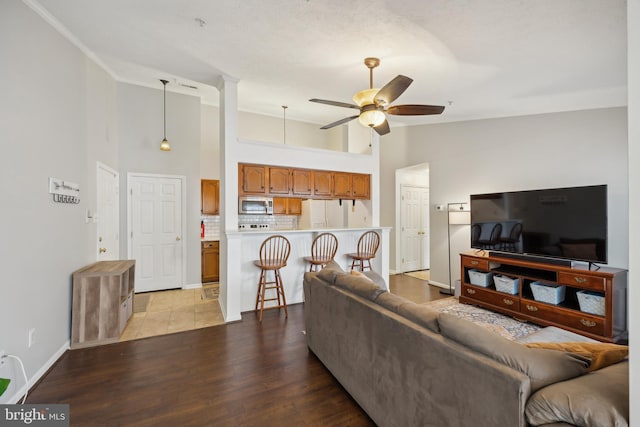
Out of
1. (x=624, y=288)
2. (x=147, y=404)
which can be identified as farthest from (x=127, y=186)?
(x=624, y=288)

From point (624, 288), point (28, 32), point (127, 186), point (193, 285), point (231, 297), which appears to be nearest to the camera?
point (28, 32)

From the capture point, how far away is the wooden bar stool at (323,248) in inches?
172

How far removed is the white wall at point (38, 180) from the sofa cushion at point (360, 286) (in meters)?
2.47

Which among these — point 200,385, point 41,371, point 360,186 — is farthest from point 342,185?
point 41,371

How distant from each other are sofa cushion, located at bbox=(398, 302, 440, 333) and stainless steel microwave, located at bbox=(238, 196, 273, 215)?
479cm

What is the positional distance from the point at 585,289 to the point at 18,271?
5.41 metres

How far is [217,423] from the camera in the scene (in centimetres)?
192

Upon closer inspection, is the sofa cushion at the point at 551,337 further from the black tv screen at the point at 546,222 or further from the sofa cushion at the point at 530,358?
the black tv screen at the point at 546,222

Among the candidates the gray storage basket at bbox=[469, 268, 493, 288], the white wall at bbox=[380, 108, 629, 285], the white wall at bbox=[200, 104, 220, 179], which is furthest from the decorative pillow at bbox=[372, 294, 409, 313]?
the white wall at bbox=[200, 104, 220, 179]

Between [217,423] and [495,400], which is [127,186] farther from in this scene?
[495,400]

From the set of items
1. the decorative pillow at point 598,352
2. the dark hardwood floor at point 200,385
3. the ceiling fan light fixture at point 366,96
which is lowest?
the dark hardwood floor at point 200,385

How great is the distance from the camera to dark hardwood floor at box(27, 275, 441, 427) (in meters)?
1.98

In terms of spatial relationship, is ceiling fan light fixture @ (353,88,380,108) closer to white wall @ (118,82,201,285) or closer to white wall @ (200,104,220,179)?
white wall @ (118,82,201,285)

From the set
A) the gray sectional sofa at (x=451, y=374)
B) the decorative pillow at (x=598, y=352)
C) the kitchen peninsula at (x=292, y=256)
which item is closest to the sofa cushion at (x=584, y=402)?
the gray sectional sofa at (x=451, y=374)
